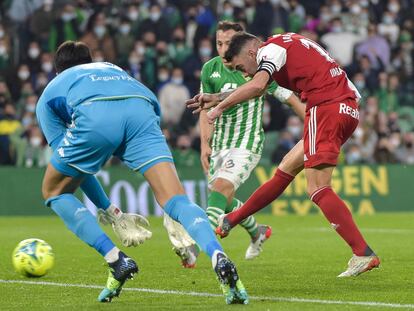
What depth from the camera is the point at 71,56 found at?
8203 millimetres

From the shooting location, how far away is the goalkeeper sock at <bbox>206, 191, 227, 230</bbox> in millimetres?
10531

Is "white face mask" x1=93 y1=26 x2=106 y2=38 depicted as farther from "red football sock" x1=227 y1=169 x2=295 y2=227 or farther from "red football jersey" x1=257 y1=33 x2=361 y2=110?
"red football jersey" x1=257 y1=33 x2=361 y2=110

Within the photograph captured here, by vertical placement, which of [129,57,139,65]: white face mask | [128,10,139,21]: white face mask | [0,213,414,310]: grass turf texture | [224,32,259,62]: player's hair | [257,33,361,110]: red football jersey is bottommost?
[129,57,139,65]: white face mask

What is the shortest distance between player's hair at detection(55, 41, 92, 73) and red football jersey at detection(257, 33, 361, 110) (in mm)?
1619

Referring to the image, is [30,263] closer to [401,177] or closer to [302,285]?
[302,285]

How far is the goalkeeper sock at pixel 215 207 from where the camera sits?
10.5 m

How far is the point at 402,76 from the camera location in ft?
83.0

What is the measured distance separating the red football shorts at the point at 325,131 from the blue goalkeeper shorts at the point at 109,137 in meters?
1.85

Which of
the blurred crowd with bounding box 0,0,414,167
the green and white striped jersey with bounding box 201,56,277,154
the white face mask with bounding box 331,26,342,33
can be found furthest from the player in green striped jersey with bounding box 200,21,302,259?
the white face mask with bounding box 331,26,342,33

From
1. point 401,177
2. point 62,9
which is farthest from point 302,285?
point 62,9

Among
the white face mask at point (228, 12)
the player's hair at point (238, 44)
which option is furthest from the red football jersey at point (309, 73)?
the white face mask at point (228, 12)

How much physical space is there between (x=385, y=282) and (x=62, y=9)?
15.9m

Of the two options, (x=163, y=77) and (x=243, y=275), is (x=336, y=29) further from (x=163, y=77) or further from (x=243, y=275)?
(x=243, y=275)

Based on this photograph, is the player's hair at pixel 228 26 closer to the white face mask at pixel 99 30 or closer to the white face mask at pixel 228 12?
the white face mask at pixel 99 30
